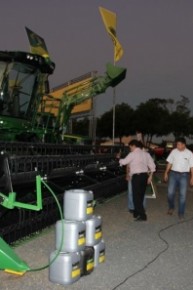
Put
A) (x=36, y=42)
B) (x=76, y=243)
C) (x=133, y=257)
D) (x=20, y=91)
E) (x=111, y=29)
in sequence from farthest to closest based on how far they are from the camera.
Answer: (x=36, y=42) < (x=111, y=29) < (x=20, y=91) < (x=133, y=257) < (x=76, y=243)

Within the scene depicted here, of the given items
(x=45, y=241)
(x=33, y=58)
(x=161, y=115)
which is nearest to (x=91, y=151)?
(x=33, y=58)

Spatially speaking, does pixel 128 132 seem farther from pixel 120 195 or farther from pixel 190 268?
pixel 190 268

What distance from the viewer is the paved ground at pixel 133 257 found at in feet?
16.4

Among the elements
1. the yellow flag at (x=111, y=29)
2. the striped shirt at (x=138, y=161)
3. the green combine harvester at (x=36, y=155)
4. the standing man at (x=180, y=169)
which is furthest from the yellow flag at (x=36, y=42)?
the striped shirt at (x=138, y=161)

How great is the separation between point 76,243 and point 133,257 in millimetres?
1450

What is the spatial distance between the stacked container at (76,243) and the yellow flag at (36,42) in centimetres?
1719

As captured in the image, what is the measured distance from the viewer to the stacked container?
4.84 m

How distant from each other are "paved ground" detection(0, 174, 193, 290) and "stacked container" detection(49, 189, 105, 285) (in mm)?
126

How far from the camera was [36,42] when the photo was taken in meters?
22.0

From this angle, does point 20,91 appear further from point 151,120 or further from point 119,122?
point 119,122

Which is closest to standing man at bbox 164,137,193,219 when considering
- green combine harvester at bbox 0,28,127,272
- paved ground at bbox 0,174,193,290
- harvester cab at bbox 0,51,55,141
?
paved ground at bbox 0,174,193,290

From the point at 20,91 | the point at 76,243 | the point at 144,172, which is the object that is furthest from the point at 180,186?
the point at 76,243

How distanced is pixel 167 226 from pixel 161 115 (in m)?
58.1

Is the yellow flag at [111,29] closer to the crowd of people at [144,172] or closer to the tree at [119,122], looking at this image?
the crowd of people at [144,172]
